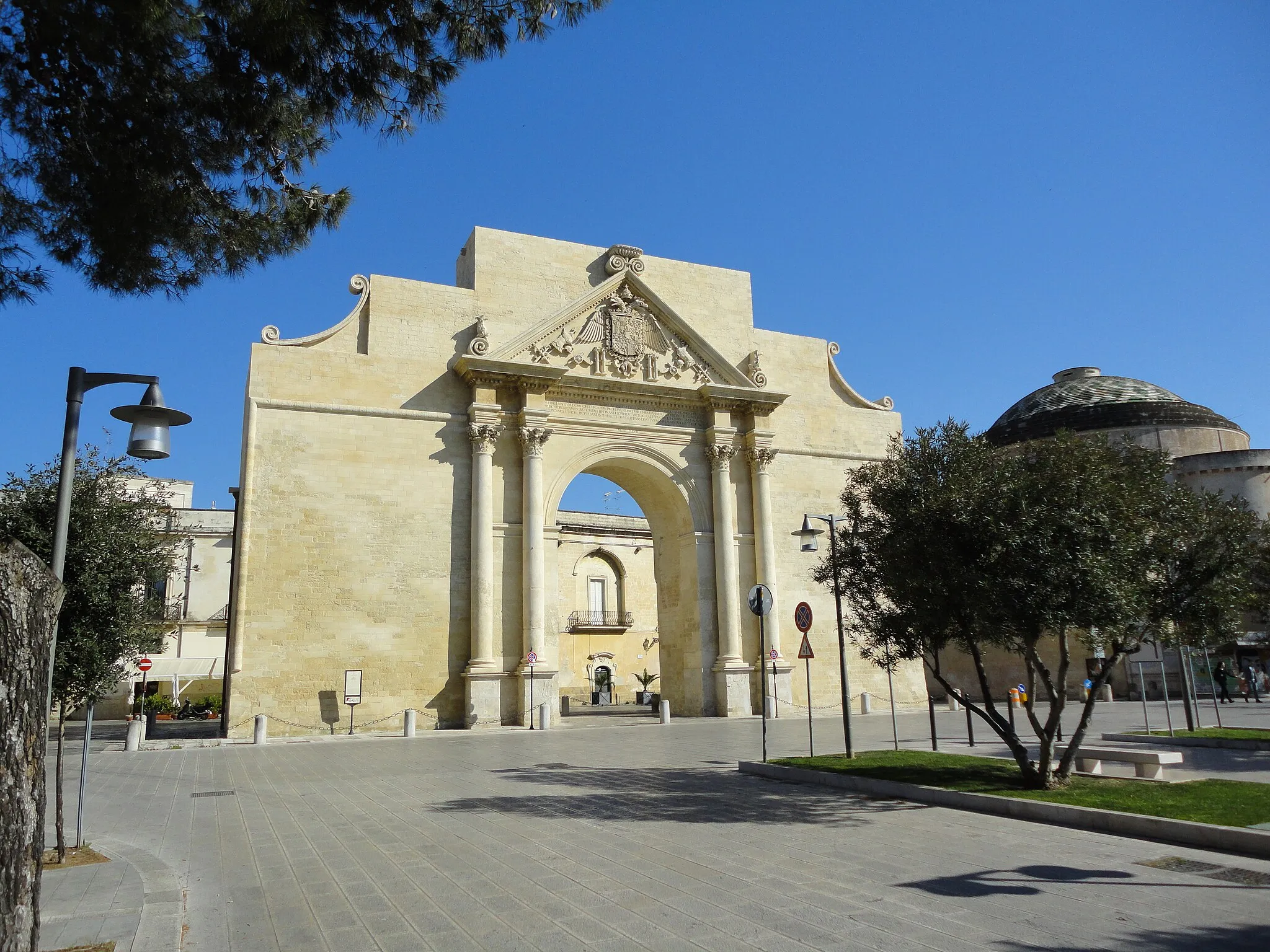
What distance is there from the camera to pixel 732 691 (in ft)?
79.9

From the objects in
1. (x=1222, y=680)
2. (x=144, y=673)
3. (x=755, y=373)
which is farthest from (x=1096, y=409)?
(x=144, y=673)

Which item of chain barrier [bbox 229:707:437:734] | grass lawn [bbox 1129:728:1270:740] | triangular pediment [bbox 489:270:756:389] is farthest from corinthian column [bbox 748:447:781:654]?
grass lawn [bbox 1129:728:1270:740]

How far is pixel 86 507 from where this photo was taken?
802cm

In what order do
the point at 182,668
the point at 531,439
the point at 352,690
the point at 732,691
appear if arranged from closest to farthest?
the point at 352,690 < the point at 531,439 < the point at 732,691 < the point at 182,668

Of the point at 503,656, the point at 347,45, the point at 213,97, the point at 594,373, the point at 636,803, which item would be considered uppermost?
the point at 594,373

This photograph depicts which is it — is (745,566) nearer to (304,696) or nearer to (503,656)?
(503,656)

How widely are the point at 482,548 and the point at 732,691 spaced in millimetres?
7931

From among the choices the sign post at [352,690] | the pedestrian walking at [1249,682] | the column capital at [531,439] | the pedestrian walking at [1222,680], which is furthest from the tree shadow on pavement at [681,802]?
the pedestrian walking at [1249,682]

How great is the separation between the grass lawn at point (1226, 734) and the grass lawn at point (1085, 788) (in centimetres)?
493

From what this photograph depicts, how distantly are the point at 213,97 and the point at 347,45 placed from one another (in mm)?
1231

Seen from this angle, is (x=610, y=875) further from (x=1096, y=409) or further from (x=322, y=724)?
(x=1096, y=409)

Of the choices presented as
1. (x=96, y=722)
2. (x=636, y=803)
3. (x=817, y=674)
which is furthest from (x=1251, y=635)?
(x=96, y=722)

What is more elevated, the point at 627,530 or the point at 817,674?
the point at 627,530

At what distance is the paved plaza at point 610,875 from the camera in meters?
5.09
